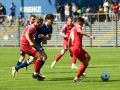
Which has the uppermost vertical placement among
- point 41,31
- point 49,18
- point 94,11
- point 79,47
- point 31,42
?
point 49,18

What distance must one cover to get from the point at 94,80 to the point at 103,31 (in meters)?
29.2

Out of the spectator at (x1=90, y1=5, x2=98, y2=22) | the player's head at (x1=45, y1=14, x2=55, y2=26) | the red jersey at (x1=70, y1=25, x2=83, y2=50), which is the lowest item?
the spectator at (x1=90, y1=5, x2=98, y2=22)

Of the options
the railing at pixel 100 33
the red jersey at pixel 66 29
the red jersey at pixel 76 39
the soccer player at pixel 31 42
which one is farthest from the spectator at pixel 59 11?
the red jersey at pixel 76 39

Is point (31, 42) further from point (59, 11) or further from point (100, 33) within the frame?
point (59, 11)

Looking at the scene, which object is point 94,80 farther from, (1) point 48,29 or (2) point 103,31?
(2) point 103,31

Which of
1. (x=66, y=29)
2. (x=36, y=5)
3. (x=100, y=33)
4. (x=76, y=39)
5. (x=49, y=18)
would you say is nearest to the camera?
(x=76, y=39)

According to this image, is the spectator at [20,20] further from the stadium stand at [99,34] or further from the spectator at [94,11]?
the spectator at [94,11]

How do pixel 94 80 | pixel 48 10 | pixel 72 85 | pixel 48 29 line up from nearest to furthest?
pixel 72 85 → pixel 94 80 → pixel 48 29 → pixel 48 10

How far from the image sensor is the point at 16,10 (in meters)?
53.4

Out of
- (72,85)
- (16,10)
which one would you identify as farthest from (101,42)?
(72,85)

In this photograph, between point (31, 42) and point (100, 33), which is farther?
point (100, 33)

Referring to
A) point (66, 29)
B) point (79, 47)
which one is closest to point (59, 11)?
point (66, 29)

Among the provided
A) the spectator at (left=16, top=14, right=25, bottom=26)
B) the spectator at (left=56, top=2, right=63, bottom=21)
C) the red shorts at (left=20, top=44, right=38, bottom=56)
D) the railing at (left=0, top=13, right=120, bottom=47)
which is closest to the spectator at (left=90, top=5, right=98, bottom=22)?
the railing at (left=0, top=13, right=120, bottom=47)

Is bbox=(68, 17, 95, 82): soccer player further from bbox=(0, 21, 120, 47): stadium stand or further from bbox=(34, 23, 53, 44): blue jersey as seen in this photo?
bbox=(0, 21, 120, 47): stadium stand
